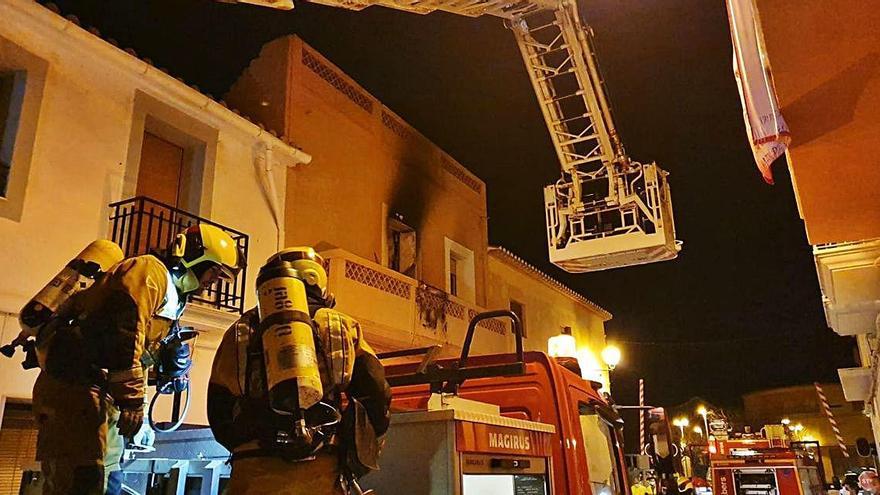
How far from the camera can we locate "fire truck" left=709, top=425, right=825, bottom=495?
50.6 feet

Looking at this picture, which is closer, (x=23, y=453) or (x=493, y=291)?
(x=23, y=453)

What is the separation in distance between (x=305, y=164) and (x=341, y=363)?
9385 millimetres

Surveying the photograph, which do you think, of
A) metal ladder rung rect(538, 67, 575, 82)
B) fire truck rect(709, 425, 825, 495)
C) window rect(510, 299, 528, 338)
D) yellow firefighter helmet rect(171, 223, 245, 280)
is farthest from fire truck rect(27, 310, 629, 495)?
window rect(510, 299, 528, 338)

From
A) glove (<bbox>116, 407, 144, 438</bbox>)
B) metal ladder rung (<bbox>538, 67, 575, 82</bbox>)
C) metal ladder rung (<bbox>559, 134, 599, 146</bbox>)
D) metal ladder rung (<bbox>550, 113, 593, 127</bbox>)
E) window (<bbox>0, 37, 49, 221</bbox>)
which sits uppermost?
metal ladder rung (<bbox>538, 67, 575, 82</bbox>)

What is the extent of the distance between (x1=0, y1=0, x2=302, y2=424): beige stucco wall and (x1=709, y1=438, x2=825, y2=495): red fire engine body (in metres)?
12.2

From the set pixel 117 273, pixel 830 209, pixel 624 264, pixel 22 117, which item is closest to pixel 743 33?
pixel 830 209

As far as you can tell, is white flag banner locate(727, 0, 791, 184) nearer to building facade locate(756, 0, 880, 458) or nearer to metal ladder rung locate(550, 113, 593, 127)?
building facade locate(756, 0, 880, 458)

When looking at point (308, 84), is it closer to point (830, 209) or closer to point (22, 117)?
point (22, 117)

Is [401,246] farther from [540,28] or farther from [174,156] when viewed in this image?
[174,156]

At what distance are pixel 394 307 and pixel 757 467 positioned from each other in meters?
9.77

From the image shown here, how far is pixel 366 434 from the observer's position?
3.19m

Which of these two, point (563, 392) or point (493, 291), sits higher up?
point (493, 291)

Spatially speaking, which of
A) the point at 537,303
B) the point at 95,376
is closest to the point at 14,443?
the point at 95,376

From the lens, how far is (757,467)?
1580 cm
